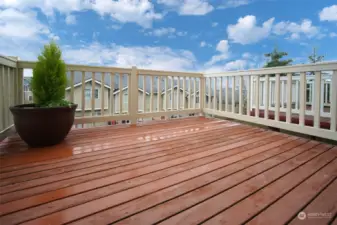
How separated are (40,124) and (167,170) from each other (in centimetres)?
136

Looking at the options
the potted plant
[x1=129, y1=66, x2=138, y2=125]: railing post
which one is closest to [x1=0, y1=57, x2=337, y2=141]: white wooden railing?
[x1=129, y1=66, x2=138, y2=125]: railing post

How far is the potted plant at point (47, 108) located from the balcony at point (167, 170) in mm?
Result: 156

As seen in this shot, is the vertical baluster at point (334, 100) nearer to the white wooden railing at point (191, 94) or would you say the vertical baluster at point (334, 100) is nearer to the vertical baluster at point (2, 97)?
the white wooden railing at point (191, 94)

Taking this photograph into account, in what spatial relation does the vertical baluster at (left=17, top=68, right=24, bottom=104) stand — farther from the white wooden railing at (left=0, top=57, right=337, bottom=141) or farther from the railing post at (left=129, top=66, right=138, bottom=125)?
the railing post at (left=129, top=66, right=138, bottom=125)

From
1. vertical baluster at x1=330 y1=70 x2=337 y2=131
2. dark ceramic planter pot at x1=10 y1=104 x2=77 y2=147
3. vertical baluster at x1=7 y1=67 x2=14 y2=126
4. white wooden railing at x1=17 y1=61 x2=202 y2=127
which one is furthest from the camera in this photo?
white wooden railing at x1=17 y1=61 x2=202 y2=127

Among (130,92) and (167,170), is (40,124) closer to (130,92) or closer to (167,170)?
(167,170)

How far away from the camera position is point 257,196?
1105mm

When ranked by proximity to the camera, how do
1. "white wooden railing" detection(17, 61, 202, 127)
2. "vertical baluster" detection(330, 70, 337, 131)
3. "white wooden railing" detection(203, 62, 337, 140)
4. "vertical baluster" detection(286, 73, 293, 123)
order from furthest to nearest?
"white wooden railing" detection(17, 61, 202, 127), "vertical baluster" detection(286, 73, 293, 123), "white wooden railing" detection(203, 62, 337, 140), "vertical baluster" detection(330, 70, 337, 131)

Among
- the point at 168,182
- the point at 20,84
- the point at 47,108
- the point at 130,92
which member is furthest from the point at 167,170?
the point at 20,84

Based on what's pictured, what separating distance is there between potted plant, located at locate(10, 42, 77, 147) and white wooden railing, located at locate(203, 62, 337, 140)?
2.46 m

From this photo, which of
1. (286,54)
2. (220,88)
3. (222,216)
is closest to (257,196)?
(222,216)

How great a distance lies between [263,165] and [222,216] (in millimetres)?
820

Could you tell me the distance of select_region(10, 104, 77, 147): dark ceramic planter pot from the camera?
1889mm

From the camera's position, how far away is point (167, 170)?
4.77 feet
